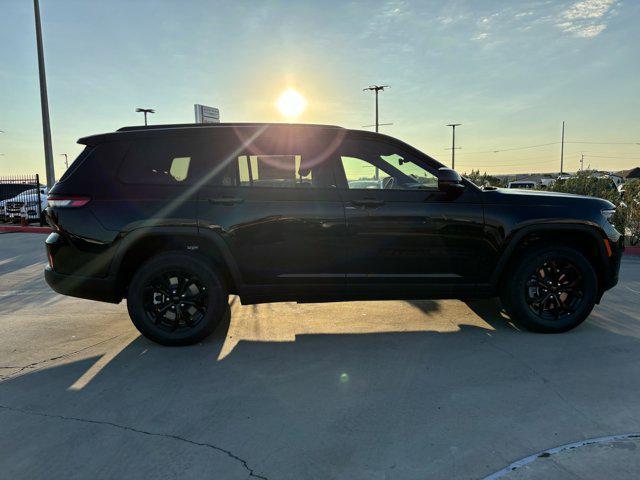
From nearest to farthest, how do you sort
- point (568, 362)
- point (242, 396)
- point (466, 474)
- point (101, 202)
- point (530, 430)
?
point (466, 474), point (530, 430), point (242, 396), point (568, 362), point (101, 202)

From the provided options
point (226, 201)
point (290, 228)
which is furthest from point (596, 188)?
point (226, 201)

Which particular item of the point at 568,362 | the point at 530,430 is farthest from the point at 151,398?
the point at 568,362

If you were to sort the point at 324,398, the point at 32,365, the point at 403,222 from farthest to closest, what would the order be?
the point at 403,222, the point at 32,365, the point at 324,398

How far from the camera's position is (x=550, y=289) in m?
4.05

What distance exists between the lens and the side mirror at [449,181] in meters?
3.71

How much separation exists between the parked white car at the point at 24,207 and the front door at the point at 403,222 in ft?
51.1

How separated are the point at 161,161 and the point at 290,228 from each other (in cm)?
133

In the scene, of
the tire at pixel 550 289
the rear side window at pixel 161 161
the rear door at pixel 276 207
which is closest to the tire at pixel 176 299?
the rear door at pixel 276 207

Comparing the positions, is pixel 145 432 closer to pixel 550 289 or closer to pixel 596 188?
pixel 550 289

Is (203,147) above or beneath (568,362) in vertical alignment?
above

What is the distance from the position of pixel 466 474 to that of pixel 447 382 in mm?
1020

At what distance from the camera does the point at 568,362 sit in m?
3.42

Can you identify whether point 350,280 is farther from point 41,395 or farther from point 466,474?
point 41,395

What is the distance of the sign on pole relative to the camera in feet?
34.1
